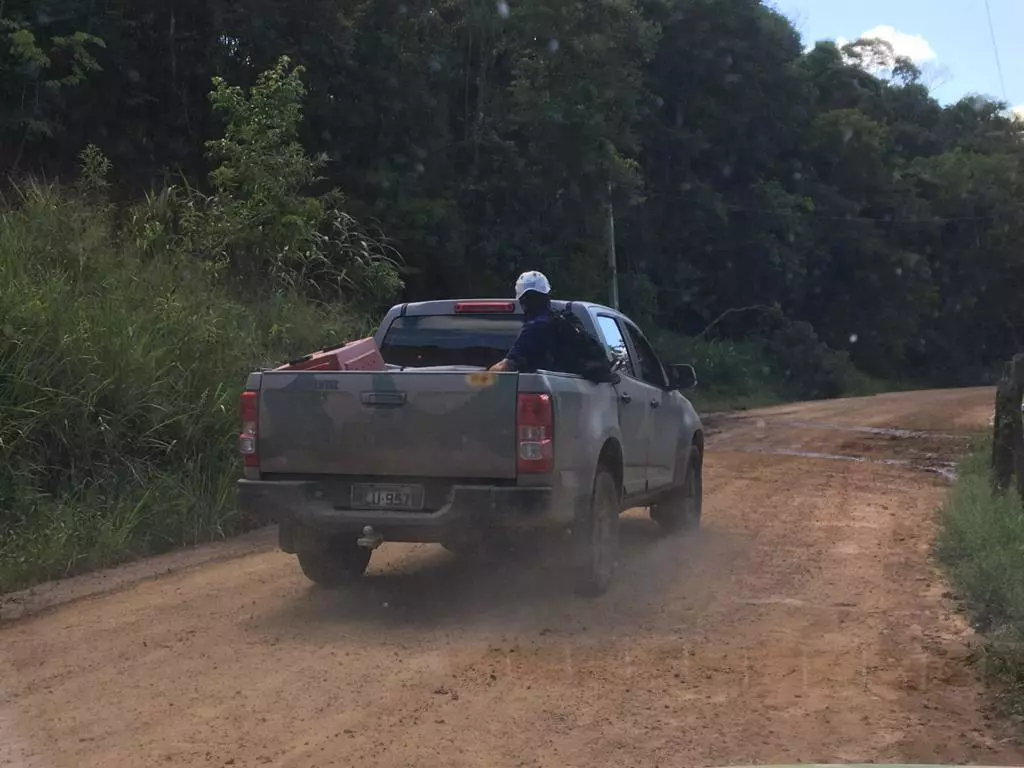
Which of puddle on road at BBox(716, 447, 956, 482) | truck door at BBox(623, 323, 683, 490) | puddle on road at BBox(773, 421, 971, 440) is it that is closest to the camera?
truck door at BBox(623, 323, 683, 490)

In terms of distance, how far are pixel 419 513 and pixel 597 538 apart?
127cm

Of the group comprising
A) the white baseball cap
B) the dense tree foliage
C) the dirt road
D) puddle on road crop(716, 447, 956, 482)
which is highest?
the dense tree foliage

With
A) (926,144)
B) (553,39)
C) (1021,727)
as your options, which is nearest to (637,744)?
(1021,727)

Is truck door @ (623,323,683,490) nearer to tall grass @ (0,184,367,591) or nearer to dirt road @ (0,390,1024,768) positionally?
dirt road @ (0,390,1024,768)

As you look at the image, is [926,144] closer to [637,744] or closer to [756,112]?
[756,112]

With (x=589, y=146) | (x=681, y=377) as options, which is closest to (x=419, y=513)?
(x=681, y=377)

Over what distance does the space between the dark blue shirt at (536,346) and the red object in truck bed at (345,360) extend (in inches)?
41.9

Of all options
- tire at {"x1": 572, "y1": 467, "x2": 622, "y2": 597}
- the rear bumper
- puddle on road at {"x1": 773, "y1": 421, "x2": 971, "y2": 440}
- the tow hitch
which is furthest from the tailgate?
puddle on road at {"x1": 773, "y1": 421, "x2": 971, "y2": 440}

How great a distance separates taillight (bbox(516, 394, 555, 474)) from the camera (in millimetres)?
6504

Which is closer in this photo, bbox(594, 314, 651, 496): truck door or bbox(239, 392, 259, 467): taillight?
bbox(239, 392, 259, 467): taillight

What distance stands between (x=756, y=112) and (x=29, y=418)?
33.4 metres

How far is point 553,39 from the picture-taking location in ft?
79.6

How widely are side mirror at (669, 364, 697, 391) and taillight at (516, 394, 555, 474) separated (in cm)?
318

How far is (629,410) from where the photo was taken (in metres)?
8.23
